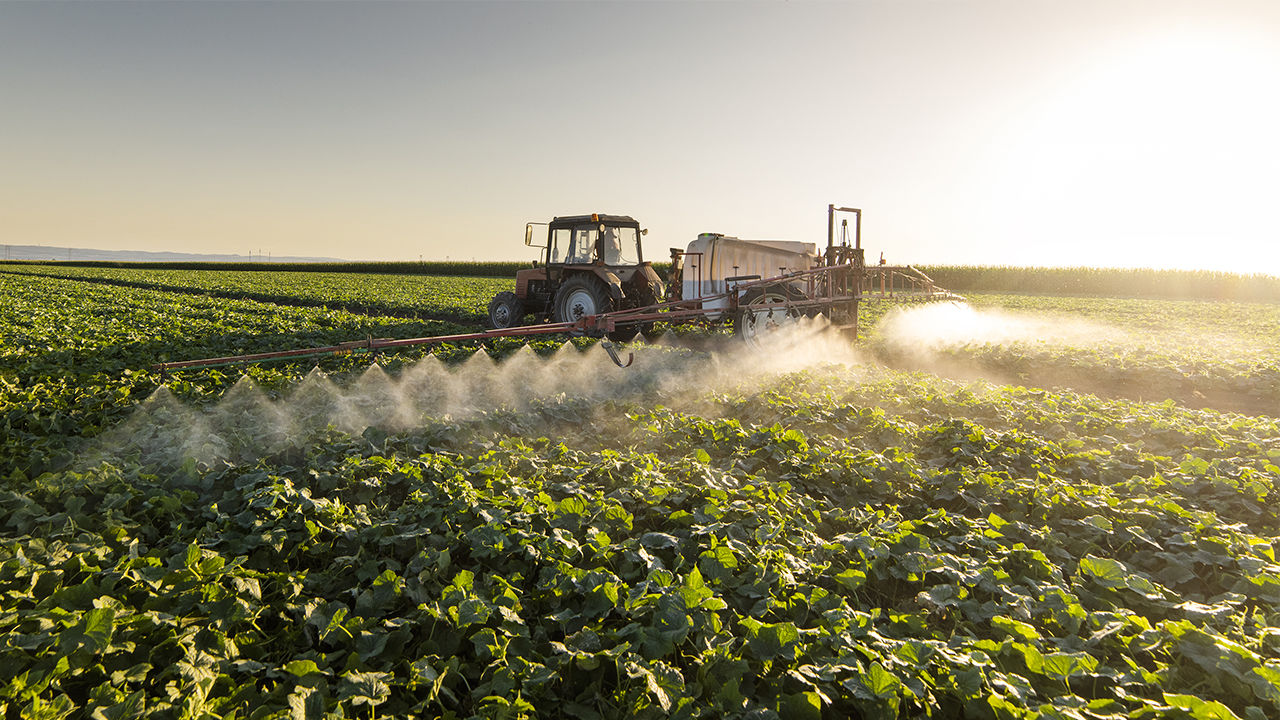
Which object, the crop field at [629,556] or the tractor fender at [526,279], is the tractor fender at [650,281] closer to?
the tractor fender at [526,279]

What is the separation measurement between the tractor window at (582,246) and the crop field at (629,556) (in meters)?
5.74

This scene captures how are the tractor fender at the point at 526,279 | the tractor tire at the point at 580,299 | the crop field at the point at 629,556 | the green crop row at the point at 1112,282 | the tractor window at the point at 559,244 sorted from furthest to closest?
the green crop row at the point at 1112,282 → the tractor fender at the point at 526,279 → the tractor window at the point at 559,244 → the tractor tire at the point at 580,299 → the crop field at the point at 629,556

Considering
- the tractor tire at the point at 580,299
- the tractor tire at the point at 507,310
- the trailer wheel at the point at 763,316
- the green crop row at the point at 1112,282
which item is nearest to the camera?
the trailer wheel at the point at 763,316

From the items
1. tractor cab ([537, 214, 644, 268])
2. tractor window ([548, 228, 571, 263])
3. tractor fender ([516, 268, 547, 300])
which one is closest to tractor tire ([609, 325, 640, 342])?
tractor cab ([537, 214, 644, 268])

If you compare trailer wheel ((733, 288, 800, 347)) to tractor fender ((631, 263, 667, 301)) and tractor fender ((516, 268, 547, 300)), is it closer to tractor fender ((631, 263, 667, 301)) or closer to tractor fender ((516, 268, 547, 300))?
tractor fender ((631, 263, 667, 301))

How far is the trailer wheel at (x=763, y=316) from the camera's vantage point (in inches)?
435

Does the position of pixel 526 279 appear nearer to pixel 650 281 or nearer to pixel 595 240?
pixel 595 240

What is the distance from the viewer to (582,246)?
13.0 meters

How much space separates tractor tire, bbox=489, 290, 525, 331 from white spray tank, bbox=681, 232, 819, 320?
12.1ft

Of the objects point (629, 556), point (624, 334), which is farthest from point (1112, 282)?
point (629, 556)

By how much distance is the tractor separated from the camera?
12.4 metres

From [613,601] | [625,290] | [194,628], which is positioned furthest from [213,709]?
[625,290]

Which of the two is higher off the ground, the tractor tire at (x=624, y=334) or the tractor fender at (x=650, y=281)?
the tractor fender at (x=650, y=281)

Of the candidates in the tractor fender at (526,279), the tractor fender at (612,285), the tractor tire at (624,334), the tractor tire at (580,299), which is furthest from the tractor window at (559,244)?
the tractor tire at (624,334)
